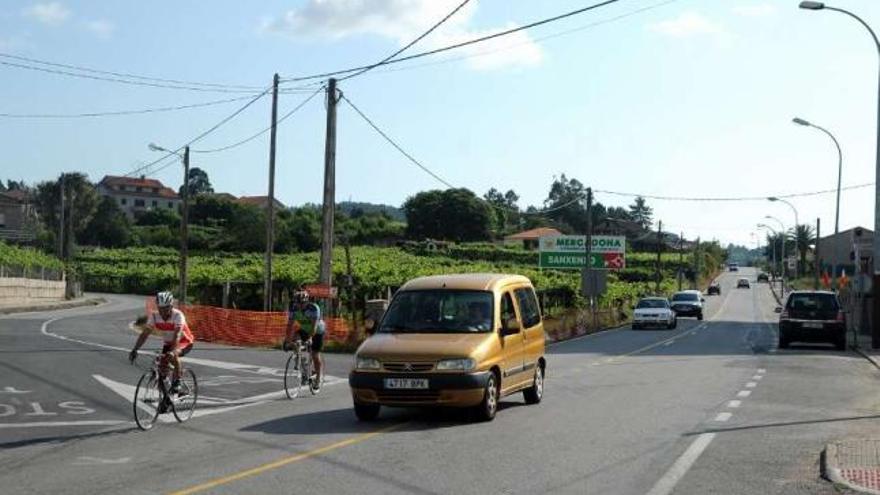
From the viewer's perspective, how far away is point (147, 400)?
1311cm

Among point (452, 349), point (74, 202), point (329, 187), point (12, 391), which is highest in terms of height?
point (74, 202)

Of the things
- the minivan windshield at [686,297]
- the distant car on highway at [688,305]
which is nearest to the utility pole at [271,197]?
the distant car on highway at [688,305]

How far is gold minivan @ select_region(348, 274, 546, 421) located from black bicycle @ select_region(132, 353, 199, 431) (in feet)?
7.12

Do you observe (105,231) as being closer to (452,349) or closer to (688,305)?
(688,305)

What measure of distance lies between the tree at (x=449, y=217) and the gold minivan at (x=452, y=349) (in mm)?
124486

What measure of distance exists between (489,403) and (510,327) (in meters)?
1.33

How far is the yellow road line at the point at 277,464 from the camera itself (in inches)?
344

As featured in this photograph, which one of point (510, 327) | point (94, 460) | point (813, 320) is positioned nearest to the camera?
point (94, 460)

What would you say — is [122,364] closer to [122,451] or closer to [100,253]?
[122,451]

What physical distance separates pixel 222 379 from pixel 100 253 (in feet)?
310

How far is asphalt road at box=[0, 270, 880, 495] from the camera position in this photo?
920 cm

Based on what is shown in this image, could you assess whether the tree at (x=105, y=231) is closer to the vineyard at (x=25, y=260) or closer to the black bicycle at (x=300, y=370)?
the vineyard at (x=25, y=260)

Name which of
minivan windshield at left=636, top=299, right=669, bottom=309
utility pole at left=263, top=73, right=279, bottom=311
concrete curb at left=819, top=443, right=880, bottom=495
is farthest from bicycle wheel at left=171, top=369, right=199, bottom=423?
minivan windshield at left=636, top=299, right=669, bottom=309

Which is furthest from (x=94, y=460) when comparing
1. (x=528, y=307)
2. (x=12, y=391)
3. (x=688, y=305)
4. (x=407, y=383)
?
(x=688, y=305)
